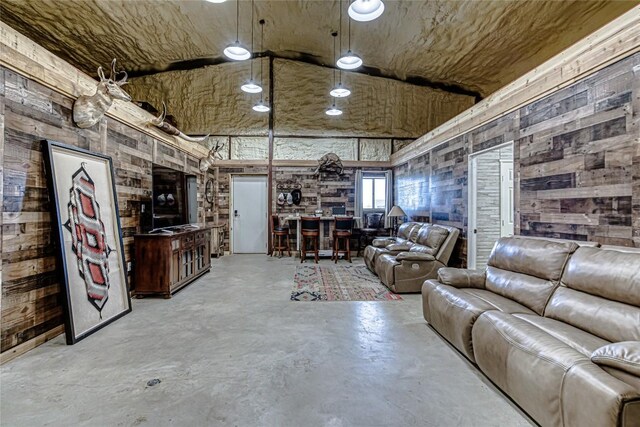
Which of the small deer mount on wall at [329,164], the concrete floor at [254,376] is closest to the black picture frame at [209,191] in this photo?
the small deer mount on wall at [329,164]

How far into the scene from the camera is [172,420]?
1750 mm

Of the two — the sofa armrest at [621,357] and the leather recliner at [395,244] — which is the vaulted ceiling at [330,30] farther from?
the sofa armrest at [621,357]

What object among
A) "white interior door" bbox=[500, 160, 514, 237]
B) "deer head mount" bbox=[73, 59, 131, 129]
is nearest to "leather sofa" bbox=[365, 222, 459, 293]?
"white interior door" bbox=[500, 160, 514, 237]

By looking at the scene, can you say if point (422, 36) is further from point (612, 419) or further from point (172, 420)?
point (172, 420)

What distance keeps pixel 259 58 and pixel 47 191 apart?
6.48 metres

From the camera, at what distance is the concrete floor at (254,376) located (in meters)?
1.80

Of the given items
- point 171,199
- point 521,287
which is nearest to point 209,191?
point 171,199

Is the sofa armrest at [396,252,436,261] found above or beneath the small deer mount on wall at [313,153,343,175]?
beneath

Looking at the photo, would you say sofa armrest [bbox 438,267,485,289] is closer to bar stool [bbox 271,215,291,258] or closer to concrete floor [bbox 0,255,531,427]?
concrete floor [bbox 0,255,531,427]

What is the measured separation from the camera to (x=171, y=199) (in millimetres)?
4891

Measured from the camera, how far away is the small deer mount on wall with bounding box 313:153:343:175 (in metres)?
8.14

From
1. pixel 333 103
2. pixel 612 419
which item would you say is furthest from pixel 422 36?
pixel 612 419

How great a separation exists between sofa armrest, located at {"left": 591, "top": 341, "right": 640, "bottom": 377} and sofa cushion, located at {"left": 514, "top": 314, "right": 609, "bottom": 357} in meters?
0.25

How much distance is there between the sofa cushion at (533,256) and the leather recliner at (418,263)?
4.66 feet
